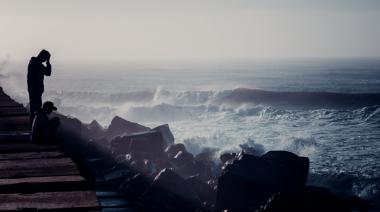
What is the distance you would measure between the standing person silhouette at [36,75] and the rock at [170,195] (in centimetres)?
280

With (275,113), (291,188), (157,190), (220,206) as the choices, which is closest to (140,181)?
(157,190)

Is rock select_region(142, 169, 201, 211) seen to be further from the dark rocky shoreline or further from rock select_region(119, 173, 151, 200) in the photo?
rock select_region(119, 173, 151, 200)

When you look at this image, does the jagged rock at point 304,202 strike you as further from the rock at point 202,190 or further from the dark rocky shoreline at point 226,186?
the rock at point 202,190

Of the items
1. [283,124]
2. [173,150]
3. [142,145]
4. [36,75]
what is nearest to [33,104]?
[36,75]

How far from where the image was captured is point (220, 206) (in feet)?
30.5

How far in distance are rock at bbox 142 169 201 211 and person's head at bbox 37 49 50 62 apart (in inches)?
129

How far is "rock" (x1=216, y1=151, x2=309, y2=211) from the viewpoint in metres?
9.23

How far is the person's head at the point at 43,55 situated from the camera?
7.61 meters

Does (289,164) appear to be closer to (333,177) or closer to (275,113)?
(333,177)

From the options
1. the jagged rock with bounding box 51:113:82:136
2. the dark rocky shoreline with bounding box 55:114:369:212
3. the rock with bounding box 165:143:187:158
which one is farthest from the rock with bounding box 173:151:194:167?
the jagged rock with bounding box 51:113:82:136

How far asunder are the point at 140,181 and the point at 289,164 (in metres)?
3.16

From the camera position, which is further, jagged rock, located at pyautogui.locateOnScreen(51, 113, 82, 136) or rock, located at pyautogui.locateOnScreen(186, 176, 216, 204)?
jagged rock, located at pyautogui.locateOnScreen(51, 113, 82, 136)

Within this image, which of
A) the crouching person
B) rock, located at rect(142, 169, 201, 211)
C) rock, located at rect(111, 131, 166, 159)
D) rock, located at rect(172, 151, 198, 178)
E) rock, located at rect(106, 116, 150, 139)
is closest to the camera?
the crouching person

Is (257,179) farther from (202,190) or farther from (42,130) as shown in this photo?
(42,130)
